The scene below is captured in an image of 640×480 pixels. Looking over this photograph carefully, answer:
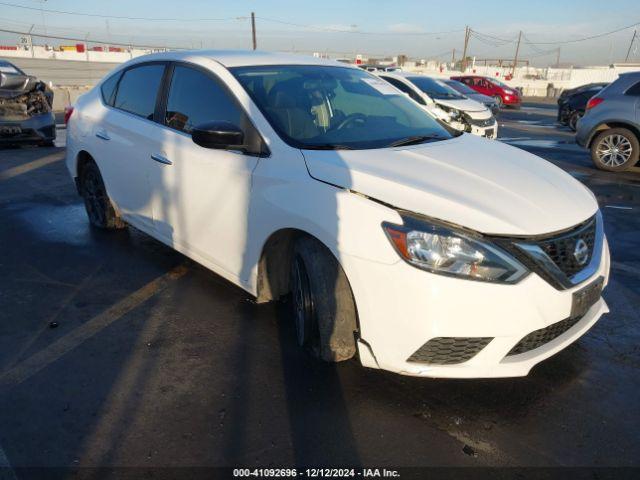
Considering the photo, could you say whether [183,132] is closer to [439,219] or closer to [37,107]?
[439,219]

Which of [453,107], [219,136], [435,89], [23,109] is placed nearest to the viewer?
[219,136]

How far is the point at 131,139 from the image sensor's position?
4.10 m

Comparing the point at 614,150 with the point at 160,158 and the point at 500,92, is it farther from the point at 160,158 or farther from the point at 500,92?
the point at 500,92

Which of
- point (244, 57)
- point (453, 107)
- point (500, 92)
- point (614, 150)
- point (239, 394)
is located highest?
point (244, 57)

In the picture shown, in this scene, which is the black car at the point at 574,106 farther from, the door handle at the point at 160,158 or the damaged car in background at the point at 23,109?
the door handle at the point at 160,158

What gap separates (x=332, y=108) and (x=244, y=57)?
2.63 feet

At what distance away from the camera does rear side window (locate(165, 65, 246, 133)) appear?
3316 mm

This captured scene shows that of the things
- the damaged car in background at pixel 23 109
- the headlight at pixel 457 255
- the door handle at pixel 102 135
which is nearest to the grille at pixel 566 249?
the headlight at pixel 457 255

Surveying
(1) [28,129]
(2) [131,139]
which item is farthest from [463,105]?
(2) [131,139]

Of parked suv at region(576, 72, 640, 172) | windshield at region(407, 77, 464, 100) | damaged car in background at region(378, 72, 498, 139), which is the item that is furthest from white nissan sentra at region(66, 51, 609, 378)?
Answer: windshield at region(407, 77, 464, 100)

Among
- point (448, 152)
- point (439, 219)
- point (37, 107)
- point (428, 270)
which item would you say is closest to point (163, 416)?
point (428, 270)

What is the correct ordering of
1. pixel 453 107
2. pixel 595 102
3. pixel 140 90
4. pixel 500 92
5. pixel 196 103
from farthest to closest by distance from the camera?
1. pixel 500 92
2. pixel 453 107
3. pixel 595 102
4. pixel 140 90
5. pixel 196 103

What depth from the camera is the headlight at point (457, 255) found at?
2.33 metres

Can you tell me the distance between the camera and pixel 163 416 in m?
2.55
